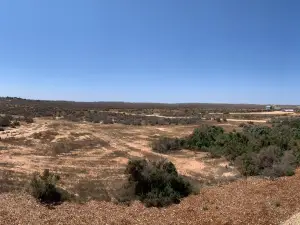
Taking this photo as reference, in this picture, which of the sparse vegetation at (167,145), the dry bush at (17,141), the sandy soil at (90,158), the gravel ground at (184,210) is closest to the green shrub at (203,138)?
the sparse vegetation at (167,145)

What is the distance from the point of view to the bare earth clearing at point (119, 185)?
1245 centimetres

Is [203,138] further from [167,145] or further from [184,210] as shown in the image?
[184,210]

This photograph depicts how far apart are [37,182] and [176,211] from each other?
18.5 feet

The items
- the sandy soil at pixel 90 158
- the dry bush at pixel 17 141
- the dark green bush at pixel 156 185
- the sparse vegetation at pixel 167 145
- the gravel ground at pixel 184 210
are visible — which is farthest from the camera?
the dry bush at pixel 17 141

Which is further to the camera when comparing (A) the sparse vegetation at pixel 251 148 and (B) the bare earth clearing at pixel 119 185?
(A) the sparse vegetation at pixel 251 148

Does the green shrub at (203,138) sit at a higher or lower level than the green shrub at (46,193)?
higher

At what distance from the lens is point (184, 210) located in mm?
13375

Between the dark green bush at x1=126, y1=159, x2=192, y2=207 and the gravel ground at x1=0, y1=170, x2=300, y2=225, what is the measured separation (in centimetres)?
47

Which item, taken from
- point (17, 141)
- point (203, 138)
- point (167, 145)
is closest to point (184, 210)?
point (167, 145)

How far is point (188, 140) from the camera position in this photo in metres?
30.6

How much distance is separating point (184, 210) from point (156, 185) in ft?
7.41

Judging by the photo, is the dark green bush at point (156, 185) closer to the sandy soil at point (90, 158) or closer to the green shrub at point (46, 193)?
the sandy soil at point (90, 158)

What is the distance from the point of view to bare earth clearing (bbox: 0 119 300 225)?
12445mm

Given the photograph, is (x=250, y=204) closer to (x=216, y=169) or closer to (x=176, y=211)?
(x=176, y=211)
